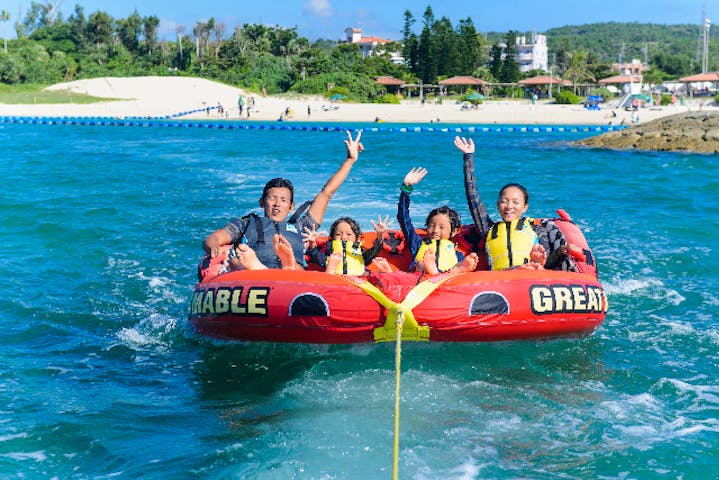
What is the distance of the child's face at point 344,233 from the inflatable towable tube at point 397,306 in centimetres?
40

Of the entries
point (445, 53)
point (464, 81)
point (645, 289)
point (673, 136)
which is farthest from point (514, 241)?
point (445, 53)

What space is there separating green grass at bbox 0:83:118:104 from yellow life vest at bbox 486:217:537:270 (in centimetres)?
3693

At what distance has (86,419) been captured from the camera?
394cm

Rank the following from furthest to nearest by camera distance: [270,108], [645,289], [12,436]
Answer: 1. [270,108]
2. [645,289]
3. [12,436]

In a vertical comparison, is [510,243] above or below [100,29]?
below

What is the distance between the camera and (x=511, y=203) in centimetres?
482

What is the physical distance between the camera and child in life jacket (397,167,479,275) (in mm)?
4641

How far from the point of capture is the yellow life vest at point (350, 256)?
473cm

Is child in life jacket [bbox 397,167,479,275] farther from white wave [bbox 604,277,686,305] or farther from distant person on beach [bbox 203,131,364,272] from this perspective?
white wave [bbox 604,277,686,305]

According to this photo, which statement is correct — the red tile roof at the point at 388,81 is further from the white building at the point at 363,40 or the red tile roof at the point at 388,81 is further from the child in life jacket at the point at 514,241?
the child in life jacket at the point at 514,241

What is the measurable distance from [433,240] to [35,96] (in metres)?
38.2

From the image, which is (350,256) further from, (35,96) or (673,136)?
(35,96)

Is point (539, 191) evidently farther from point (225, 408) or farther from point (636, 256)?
point (225, 408)

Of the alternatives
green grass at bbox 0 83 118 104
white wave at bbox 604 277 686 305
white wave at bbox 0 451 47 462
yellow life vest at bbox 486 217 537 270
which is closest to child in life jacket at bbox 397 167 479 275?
yellow life vest at bbox 486 217 537 270
